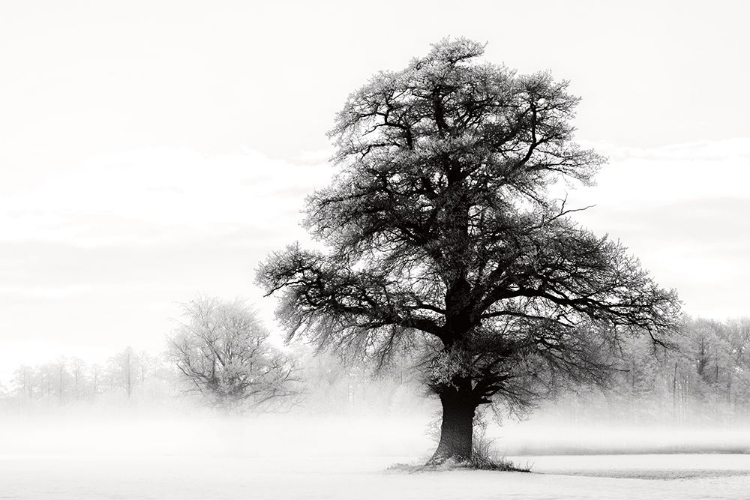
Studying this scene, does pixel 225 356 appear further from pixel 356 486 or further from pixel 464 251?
pixel 356 486

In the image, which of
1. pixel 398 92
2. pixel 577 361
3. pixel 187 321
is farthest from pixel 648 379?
pixel 398 92

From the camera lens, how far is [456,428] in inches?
971

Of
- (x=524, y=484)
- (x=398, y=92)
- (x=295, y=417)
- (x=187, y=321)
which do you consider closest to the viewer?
(x=524, y=484)

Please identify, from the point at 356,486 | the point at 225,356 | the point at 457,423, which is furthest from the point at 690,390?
the point at 356,486

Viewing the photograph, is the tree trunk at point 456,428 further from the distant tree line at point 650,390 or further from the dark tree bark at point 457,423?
the distant tree line at point 650,390

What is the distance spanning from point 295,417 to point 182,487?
50.9 metres

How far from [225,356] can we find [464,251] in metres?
25.3

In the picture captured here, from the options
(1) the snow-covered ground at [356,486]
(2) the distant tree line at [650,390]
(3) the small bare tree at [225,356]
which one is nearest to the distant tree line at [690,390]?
(2) the distant tree line at [650,390]

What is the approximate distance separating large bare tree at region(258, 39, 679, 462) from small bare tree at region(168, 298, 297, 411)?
763 inches

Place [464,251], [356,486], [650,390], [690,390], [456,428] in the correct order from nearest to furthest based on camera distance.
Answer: [356,486], [464,251], [456,428], [650,390], [690,390]

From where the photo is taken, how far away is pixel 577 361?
25.6 metres

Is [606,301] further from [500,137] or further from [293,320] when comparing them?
[293,320]

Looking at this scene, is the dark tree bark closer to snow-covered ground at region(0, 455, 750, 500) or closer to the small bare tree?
snow-covered ground at region(0, 455, 750, 500)

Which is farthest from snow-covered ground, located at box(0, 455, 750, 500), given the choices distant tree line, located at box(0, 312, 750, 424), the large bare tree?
distant tree line, located at box(0, 312, 750, 424)
